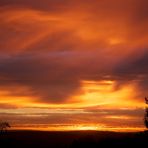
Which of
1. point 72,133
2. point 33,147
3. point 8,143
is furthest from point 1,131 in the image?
point 72,133

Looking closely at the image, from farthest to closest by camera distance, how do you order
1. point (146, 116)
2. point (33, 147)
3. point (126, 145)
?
1. point (33, 147)
2. point (146, 116)
3. point (126, 145)

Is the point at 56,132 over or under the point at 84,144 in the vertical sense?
over

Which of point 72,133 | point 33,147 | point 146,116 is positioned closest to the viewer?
point 146,116

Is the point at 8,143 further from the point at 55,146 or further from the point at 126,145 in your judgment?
the point at 126,145

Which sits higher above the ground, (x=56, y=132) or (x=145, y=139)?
(x=56, y=132)

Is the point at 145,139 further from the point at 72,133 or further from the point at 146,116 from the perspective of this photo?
the point at 72,133

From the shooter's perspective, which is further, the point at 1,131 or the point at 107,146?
the point at 1,131

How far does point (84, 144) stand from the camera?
60031 mm

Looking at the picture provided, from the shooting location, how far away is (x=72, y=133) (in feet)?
383

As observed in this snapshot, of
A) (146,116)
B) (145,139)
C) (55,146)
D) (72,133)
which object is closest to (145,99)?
(146,116)

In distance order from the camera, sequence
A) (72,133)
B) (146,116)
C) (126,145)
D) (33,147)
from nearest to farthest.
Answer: (126,145)
(146,116)
(33,147)
(72,133)

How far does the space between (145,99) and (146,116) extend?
7.39ft

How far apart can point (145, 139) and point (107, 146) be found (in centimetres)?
→ 531

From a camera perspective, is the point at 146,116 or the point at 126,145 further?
the point at 146,116
